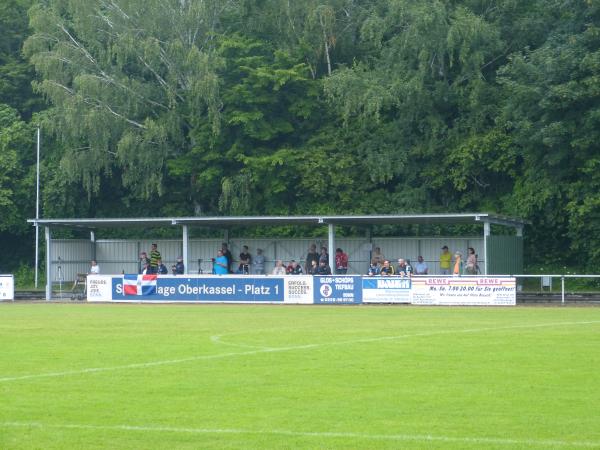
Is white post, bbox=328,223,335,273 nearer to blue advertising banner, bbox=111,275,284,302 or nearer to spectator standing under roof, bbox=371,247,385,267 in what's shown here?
spectator standing under roof, bbox=371,247,385,267

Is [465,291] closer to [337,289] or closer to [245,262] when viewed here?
[337,289]

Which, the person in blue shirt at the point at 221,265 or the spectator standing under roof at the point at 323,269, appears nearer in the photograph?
the spectator standing under roof at the point at 323,269

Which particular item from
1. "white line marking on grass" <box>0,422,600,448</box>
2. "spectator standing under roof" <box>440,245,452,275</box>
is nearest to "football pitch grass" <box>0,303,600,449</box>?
"white line marking on grass" <box>0,422,600,448</box>

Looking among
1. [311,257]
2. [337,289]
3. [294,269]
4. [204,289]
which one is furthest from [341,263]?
[204,289]

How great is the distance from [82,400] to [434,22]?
1605 inches

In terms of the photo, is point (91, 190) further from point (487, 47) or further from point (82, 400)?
point (82, 400)

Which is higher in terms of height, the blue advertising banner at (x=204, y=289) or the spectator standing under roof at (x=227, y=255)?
the spectator standing under roof at (x=227, y=255)

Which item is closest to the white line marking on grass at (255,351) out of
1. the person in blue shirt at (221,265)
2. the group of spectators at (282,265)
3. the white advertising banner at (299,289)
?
the white advertising banner at (299,289)

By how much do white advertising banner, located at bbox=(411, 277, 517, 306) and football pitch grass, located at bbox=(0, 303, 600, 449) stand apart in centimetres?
1008

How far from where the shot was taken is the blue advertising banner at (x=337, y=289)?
39.3 metres

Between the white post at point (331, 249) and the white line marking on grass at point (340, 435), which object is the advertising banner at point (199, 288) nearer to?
the white post at point (331, 249)

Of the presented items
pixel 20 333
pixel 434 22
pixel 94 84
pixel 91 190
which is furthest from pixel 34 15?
pixel 20 333

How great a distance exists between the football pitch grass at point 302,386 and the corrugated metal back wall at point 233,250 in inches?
822

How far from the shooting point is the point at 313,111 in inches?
2291
